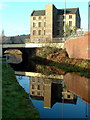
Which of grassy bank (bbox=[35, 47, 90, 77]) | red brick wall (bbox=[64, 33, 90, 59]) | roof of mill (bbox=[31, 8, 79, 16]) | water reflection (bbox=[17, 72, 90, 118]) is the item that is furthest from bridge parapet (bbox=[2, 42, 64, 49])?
water reflection (bbox=[17, 72, 90, 118])

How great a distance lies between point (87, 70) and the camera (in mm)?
28625

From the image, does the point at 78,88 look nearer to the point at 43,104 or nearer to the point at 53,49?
the point at 43,104

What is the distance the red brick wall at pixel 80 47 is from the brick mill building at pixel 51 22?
3535 centimetres

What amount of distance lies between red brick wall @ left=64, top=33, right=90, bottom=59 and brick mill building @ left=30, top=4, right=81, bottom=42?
35.3m

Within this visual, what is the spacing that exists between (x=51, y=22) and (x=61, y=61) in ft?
124

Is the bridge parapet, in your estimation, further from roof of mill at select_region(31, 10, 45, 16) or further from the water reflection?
the water reflection

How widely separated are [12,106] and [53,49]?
4013cm

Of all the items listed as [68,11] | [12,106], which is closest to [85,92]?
[12,106]

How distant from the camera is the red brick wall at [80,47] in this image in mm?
32119

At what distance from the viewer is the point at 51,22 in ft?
247

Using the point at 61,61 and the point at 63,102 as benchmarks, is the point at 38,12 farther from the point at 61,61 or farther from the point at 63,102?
the point at 63,102

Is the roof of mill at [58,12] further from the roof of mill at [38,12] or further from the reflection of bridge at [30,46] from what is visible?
the reflection of bridge at [30,46]

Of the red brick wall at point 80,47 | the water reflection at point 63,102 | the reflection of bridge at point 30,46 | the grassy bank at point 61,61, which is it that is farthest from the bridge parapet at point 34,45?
the water reflection at point 63,102

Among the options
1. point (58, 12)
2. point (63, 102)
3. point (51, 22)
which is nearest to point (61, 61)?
point (63, 102)
